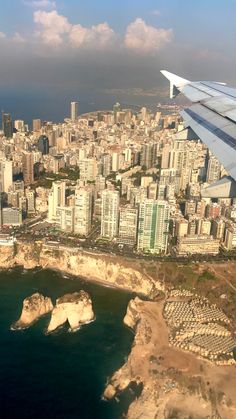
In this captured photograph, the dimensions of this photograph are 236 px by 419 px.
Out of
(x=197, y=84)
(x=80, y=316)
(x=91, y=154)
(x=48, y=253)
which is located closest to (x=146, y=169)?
(x=91, y=154)

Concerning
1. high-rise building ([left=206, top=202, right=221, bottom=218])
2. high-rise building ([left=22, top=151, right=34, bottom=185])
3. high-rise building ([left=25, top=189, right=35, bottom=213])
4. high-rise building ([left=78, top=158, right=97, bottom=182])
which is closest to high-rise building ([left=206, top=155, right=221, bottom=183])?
high-rise building ([left=206, top=202, right=221, bottom=218])

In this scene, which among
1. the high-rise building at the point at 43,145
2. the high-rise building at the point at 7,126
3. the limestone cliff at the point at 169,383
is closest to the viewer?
the limestone cliff at the point at 169,383

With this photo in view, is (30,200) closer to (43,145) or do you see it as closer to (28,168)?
(28,168)

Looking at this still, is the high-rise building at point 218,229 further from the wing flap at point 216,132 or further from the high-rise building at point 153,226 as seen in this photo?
the wing flap at point 216,132

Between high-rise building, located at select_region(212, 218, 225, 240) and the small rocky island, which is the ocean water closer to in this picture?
the small rocky island

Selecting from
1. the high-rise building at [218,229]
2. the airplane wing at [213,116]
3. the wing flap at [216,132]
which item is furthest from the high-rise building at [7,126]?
the wing flap at [216,132]

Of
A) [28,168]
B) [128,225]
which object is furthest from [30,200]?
[128,225]
